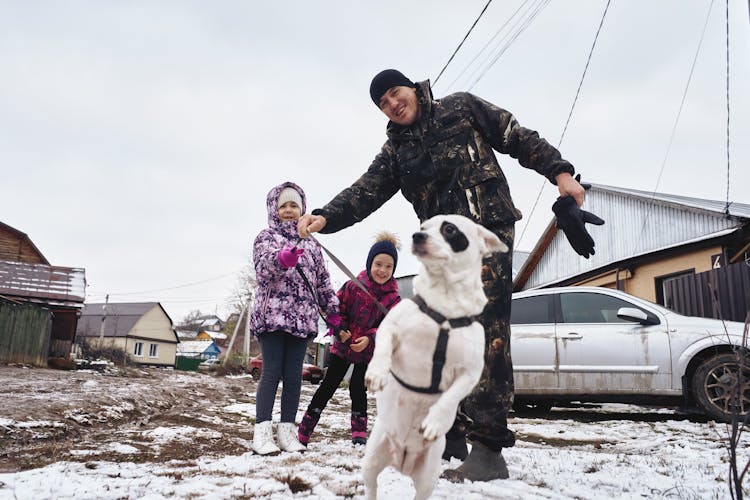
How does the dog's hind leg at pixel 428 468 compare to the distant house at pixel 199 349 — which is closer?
the dog's hind leg at pixel 428 468

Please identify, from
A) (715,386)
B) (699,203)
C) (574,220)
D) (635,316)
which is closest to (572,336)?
(635,316)

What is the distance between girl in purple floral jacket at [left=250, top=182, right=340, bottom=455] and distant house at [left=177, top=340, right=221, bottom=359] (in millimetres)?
55051

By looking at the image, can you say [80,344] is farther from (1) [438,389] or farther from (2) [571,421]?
(1) [438,389]

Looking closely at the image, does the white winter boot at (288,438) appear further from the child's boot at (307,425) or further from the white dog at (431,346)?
the white dog at (431,346)

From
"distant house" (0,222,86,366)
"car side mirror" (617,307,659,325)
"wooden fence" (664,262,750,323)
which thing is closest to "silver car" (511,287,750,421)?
"car side mirror" (617,307,659,325)

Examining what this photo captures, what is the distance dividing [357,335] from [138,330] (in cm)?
5165

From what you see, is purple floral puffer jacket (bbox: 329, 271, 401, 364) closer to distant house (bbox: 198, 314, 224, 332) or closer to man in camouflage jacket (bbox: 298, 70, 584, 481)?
man in camouflage jacket (bbox: 298, 70, 584, 481)

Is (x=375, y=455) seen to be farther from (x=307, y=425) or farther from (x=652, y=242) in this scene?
(x=652, y=242)

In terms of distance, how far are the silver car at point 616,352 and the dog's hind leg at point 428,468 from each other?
18.9 ft

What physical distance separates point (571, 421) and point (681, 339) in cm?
180

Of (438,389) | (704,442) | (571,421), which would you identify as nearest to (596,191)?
(571,421)

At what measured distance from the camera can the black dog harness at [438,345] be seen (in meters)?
1.45

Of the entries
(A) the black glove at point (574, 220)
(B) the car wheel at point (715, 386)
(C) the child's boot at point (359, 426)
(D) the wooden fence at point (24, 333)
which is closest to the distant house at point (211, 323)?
(D) the wooden fence at point (24, 333)

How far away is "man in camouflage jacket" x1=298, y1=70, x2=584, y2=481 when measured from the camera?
231 centimetres
